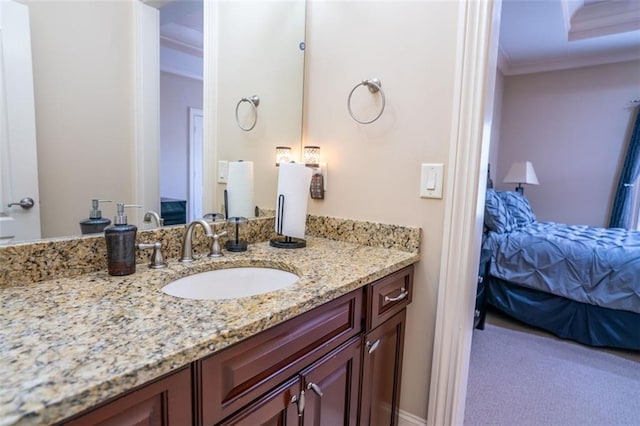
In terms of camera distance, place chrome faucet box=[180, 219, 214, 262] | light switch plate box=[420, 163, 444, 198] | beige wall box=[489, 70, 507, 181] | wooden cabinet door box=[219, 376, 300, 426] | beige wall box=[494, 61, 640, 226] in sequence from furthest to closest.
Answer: beige wall box=[489, 70, 507, 181], beige wall box=[494, 61, 640, 226], light switch plate box=[420, 163, 444, 198], chrome faucet box=[180, 219, 214, 262], wooden cabinet door box=[219, 376, 300, 426]

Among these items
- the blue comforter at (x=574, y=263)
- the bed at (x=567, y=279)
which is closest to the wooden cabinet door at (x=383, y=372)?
the bed at (x=567, y=279)

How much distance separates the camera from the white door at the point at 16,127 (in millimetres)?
832

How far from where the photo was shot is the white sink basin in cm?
105

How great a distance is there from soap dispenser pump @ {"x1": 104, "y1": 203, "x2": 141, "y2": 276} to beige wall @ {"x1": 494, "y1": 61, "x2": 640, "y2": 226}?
478cm

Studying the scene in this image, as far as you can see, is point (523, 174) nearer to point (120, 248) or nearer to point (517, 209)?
point (517, 209)

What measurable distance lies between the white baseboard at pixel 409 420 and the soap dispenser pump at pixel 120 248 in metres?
1.17

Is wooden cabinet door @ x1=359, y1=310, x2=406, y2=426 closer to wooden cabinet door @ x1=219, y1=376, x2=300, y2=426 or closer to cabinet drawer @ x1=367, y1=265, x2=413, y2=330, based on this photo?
cabinet drawer @ x1=367, y1=265, x2=413, y2=330

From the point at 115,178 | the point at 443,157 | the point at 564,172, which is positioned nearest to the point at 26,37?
the point at 115,178

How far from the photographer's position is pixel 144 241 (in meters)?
1.10

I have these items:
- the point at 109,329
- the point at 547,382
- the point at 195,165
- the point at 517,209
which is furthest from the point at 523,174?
the point at 109,329

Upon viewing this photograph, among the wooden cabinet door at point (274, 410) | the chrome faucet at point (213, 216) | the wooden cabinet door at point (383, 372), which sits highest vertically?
the chrome faucet at point (213, 216)

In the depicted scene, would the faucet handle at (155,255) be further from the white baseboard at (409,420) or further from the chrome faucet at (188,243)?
the white baseboard at (409,420)

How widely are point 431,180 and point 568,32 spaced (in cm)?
344

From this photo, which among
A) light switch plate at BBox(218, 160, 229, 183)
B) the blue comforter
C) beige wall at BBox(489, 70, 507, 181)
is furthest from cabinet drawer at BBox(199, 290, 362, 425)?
beige wall at BBox(489, 70, 507, 181)
